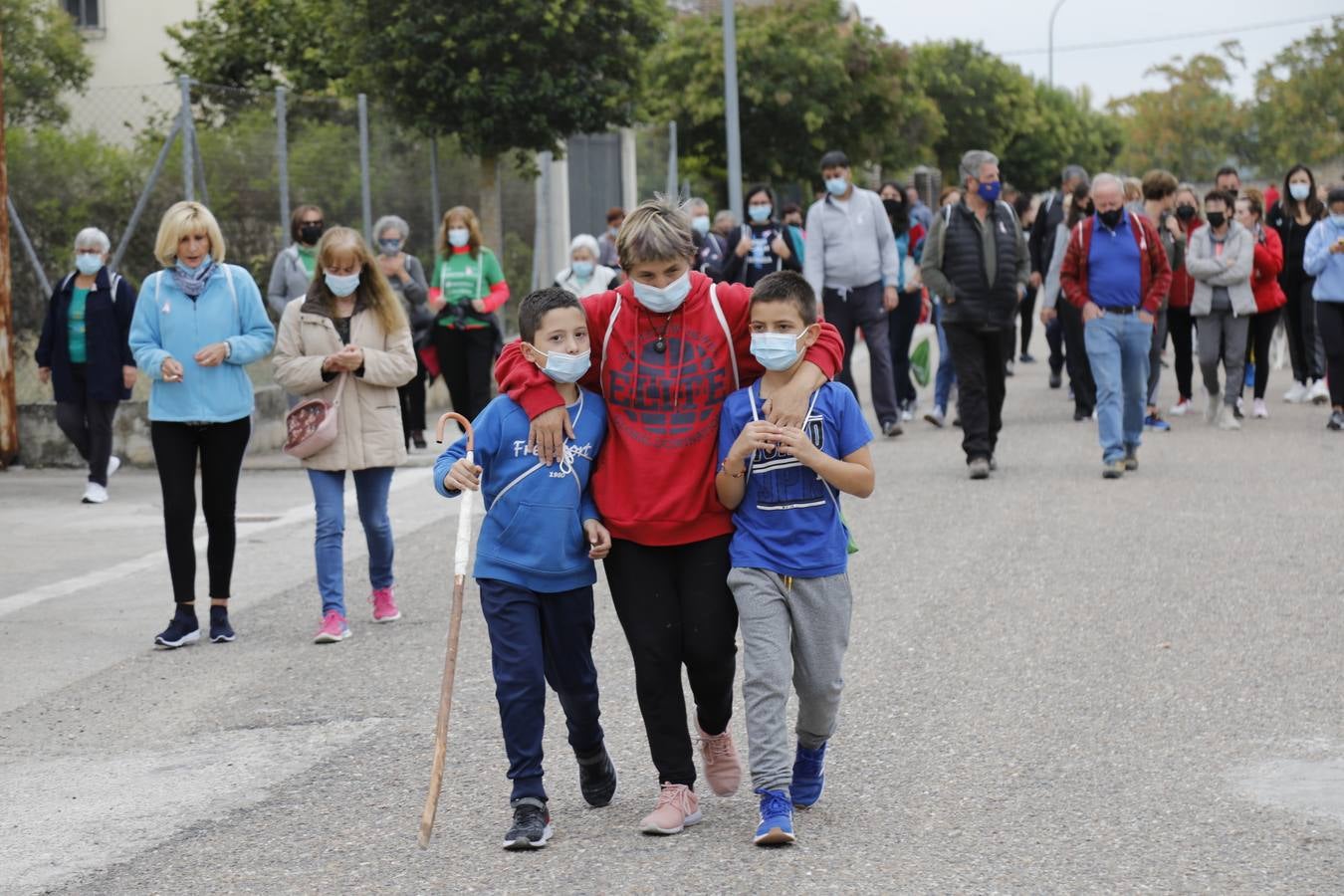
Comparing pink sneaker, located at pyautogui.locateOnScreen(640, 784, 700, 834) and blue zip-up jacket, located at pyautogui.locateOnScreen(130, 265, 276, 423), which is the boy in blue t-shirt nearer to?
pink sneaker, located at pyautogui.locateOnScreen(640, 784, 700, 834)

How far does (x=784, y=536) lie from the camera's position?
4.98 metres

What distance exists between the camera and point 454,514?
38.3 ft

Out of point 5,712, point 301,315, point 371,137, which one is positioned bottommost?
point 5,712

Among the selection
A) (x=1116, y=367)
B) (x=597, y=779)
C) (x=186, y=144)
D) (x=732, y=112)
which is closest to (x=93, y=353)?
(x=186, y=144)

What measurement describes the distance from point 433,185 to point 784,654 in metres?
14.7

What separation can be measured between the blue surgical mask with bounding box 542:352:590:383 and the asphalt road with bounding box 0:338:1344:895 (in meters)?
1.19

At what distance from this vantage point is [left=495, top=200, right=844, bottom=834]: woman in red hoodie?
5.02 meters

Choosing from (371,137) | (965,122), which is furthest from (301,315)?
(965,122)

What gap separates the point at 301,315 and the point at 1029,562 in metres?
3.56

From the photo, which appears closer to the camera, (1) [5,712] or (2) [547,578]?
(2) [547,578]

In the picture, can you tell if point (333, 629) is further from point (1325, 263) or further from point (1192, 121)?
point (1192, 121)

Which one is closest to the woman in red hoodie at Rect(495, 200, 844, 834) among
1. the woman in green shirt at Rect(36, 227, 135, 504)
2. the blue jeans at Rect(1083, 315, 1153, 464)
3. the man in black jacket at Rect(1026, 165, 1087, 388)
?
the blue jeans at Rect(1083, 315, 1153, 464)

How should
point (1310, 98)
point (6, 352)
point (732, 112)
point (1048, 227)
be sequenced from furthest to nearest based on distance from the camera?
point (1310, 98) → point (732, 112) → point (1048, 227) → point (6, 352)

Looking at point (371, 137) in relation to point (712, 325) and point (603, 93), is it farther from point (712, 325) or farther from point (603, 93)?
point (712, 325)
